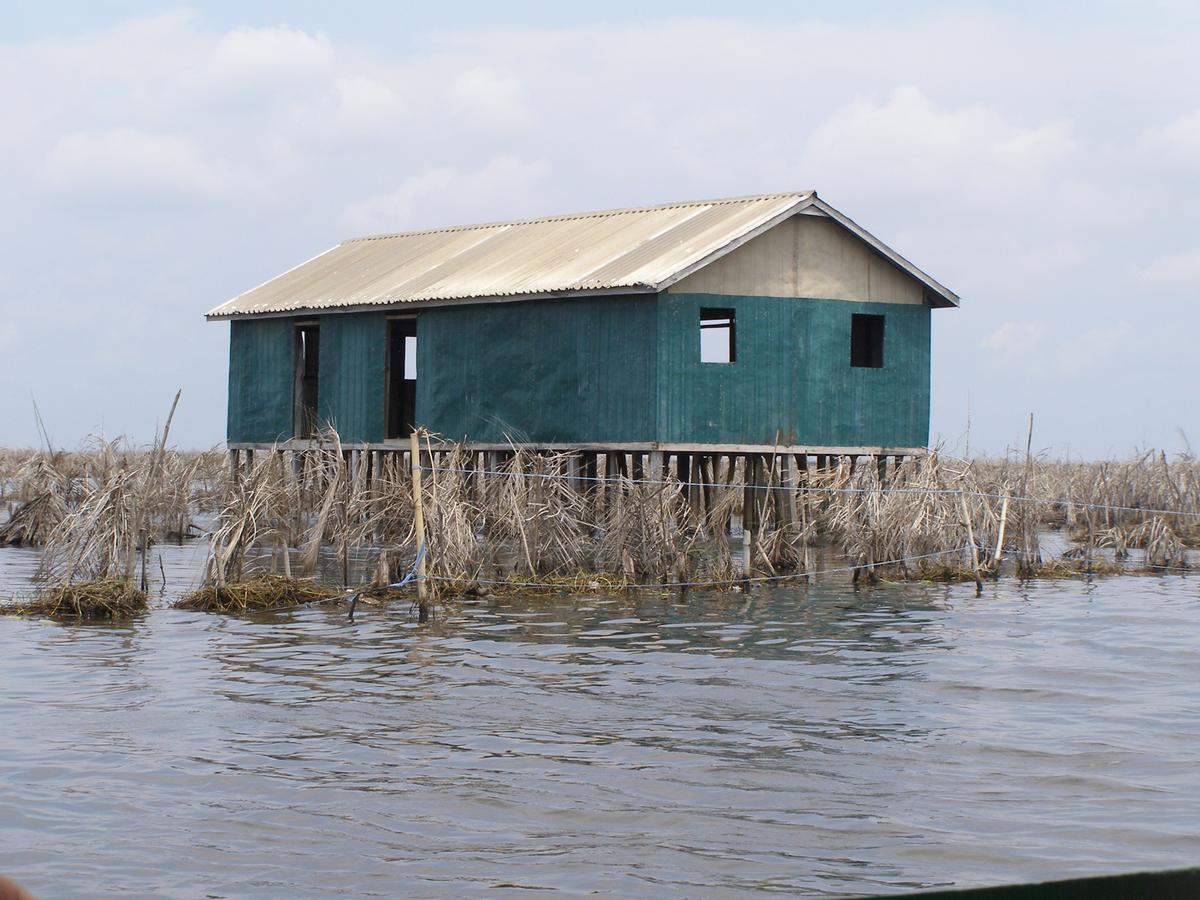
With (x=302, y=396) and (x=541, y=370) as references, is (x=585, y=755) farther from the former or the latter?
(x=302, y=396)

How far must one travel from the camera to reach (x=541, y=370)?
73.3ft

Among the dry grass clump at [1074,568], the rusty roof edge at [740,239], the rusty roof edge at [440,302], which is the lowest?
the dry grass clump at [1074,568]

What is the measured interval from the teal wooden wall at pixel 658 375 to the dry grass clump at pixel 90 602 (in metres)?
7.28

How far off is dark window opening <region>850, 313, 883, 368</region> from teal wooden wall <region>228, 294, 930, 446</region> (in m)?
0.48

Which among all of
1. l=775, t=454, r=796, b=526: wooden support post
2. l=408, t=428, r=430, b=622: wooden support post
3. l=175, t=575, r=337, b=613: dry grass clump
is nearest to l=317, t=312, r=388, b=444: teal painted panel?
l=775, t=454, r=796, b=526: wooden support post

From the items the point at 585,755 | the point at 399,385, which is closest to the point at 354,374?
the point at 399,385

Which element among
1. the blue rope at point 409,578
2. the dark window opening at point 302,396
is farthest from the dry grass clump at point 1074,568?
the dark window opening at point 302,396

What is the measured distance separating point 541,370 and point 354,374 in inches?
175

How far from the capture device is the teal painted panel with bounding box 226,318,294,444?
1067 inches

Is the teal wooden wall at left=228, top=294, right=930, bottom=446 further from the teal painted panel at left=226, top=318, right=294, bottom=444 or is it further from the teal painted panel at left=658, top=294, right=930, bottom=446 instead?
the teal painted panel at left=226, top=318, right=294, bottom=444

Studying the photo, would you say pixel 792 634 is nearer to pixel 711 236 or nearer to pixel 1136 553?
pixel 711 236

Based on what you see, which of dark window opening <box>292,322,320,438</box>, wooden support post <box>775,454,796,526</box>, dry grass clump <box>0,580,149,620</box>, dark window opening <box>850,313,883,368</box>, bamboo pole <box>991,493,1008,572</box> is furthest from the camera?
dark window opening <box>292,322,320,438</box>

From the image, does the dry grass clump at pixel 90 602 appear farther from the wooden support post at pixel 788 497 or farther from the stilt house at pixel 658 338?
the wooden support post at pixel 788 497

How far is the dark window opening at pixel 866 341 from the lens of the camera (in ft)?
76.8
